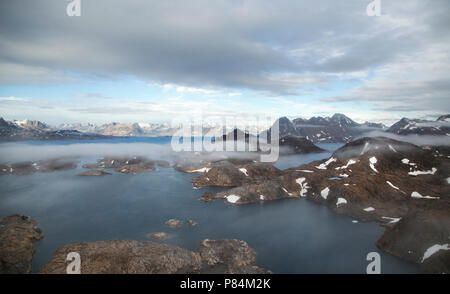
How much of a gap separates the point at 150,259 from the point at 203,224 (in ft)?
72.2

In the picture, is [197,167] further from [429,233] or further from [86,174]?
[429,233]

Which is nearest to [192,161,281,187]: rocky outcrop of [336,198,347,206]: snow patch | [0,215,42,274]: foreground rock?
[336,198,347,206]: snow patch

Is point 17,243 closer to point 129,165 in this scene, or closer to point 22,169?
point 129,165

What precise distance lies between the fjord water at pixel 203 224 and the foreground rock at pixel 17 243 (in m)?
1.57

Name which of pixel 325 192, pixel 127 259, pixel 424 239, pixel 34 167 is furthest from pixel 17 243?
pixel 34 167

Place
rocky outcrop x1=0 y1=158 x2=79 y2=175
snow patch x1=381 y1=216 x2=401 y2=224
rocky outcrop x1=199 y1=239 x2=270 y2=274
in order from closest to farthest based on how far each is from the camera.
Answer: rocky outcrop x1=199 y1=239 x2=270 y2=274 → snow patch x1=381 y1=216 x2=401 y2=224 → rocky outcrop x1=0 y1=158 x2=79 y2=175

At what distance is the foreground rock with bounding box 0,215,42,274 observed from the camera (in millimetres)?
36291

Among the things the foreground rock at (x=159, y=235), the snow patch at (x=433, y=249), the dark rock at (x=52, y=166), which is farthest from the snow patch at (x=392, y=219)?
the dark rock at (x=52, y=166)

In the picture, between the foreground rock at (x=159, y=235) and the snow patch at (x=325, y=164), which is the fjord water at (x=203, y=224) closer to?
the foreground rock at (x=159, y=235)

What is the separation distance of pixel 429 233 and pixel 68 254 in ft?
192

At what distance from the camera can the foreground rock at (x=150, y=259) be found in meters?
34.6

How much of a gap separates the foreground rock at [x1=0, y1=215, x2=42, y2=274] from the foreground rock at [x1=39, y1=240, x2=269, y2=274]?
4919 mm

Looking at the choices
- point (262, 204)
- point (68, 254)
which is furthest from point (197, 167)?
point (68, 254)

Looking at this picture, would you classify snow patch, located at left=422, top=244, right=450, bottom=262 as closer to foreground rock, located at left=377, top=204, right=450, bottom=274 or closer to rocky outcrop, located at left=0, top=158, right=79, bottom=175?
foreground rock, located at left=377, top=204, right=450, bottom=274
